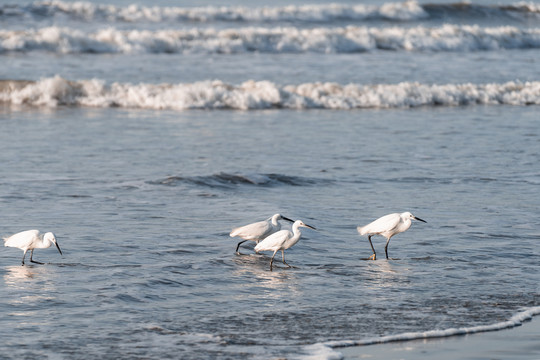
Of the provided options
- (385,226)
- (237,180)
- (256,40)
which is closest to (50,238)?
(385,226)

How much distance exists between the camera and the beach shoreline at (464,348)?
6289 mm

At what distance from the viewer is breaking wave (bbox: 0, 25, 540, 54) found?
31328mm

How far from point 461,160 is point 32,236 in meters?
8.31

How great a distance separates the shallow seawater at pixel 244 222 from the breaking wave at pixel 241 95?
10.4 ft

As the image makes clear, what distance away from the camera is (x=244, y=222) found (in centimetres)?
1062

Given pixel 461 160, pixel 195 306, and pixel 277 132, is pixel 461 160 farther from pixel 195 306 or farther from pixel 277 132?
pixel 195 306

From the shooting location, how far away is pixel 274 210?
37.2 ft

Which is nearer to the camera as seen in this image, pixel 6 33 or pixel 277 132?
pixel 277 132

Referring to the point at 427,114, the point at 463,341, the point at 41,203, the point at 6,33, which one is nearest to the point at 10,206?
the point at 41,203

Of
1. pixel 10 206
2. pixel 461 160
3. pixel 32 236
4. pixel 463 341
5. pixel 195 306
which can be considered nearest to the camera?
pixel 463 341

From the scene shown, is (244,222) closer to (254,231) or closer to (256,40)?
(254,231)

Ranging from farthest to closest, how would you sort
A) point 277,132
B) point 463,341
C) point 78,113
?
point 78,113, point 277,132, point 463,341

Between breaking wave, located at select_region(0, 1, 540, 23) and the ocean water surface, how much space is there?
1007 centimetres

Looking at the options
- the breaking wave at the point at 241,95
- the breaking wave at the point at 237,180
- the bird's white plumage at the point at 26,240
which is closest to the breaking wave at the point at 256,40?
the breaking wave at the point at 241,95
